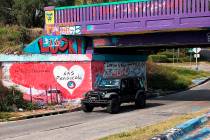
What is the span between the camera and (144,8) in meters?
28.9

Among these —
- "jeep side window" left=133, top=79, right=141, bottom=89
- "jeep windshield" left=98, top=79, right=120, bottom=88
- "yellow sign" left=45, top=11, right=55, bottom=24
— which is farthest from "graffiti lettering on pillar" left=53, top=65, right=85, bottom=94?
"jeep windshield" left=98, top=79, right=120, bottom=88

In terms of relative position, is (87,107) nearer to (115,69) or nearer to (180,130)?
(115,69)

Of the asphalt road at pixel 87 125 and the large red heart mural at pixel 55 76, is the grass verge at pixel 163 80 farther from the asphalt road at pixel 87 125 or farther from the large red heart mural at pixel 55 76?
the asphalt road at pixel 87 125

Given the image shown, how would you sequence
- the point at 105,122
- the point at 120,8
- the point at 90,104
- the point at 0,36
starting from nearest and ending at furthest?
the point at 105,122
the point at 90,104
the point at 120,8
the point at 0,36

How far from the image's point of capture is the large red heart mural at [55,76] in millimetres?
30828

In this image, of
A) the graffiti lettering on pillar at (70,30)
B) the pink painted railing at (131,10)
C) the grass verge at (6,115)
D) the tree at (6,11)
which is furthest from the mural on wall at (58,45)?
the tree at (6,11)

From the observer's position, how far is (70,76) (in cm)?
Result: 3131

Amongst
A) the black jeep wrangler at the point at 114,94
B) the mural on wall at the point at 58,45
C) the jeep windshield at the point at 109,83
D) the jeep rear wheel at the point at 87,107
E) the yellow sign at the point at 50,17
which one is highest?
the yellow sign at the point at 50,17

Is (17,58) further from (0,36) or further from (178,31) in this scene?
(178,31)

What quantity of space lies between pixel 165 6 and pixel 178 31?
1.61 meters

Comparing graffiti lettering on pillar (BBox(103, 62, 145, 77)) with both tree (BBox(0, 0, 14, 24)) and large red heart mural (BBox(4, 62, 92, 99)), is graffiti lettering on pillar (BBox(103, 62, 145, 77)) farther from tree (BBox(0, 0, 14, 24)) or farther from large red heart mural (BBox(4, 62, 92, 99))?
tree (BBox(0, 0, 14, 24))

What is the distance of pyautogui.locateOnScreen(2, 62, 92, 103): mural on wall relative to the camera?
30875 mm

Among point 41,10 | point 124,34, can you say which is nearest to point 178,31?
point 124,34

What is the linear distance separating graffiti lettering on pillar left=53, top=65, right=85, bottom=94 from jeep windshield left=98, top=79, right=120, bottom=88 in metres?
5.47
